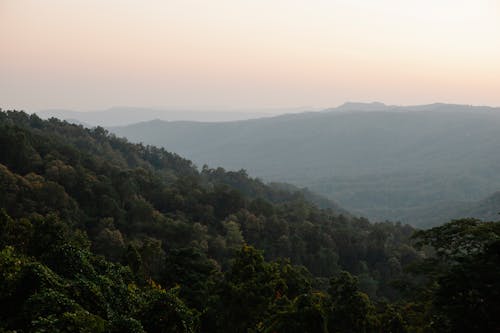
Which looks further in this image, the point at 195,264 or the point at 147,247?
the point at 147,247

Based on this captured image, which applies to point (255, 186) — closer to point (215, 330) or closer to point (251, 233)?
point (251, 233)

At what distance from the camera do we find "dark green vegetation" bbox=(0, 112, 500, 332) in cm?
1400

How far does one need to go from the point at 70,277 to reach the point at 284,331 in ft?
26.7

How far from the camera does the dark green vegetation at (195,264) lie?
45.9 feet

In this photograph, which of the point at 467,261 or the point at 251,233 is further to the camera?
the point at 251,233

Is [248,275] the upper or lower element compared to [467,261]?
lower

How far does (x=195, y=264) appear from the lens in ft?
98.6

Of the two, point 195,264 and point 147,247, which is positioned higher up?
point 195,264

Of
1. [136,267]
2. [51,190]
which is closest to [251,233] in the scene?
[51,190]

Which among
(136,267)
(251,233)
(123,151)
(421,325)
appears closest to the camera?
(421,325)

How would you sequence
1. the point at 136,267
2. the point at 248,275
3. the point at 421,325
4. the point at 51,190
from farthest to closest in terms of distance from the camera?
A: the point at 51,190
the point at 136,267
the point at 248,275
the point at 421,325

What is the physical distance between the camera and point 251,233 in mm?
71500

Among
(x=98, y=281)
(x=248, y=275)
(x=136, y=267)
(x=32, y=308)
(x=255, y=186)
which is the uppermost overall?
(x=32, y=308)

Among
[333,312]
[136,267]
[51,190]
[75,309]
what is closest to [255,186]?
[51,190]
